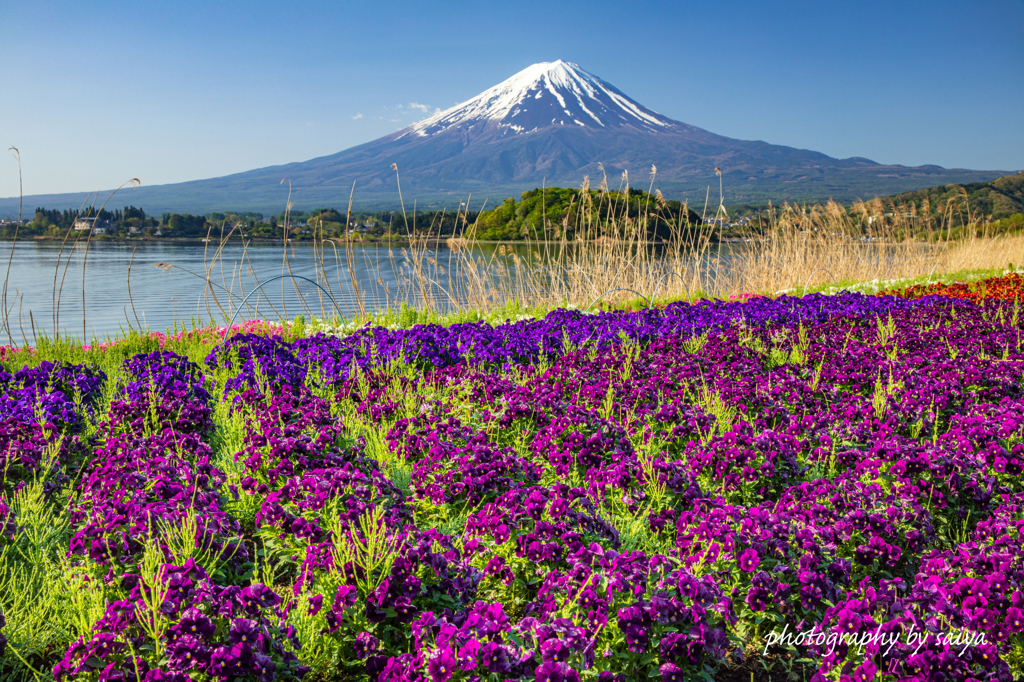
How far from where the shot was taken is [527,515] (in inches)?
74.5

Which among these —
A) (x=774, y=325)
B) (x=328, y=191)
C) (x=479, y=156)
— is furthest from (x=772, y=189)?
(x=774, y=325)

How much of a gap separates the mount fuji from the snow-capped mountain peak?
0.26 meters

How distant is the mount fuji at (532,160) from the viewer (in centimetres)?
10281

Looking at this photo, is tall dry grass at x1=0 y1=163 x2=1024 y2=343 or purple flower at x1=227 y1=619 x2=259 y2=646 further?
tall dry grass at x1=0 y1=163 x2=1024 y2=343

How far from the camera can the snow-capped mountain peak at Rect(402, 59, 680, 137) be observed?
12100 cm

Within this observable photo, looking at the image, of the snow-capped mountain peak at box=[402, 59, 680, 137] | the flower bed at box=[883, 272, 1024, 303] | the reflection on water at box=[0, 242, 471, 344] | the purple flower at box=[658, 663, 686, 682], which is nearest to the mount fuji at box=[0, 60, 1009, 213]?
the snow-capped mountain peak at box=[402, 59, 680, 137]

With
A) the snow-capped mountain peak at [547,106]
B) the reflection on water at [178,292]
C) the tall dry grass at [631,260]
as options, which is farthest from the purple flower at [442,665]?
the snow-capped mountain peak at [547,106]

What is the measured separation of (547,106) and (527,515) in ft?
475

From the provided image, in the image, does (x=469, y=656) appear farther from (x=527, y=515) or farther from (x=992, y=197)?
(x=992, y=197)

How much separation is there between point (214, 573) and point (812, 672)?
1837 mm

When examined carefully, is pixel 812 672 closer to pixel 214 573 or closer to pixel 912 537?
pixel 912 537

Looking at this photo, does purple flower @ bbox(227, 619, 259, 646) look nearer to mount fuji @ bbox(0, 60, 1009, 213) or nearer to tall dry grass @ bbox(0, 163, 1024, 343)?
tall dry grass @ bbox(0, 163, 1024, 343)

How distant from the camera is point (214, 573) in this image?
1687 mm

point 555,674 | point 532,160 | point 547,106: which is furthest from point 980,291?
point 547,106
